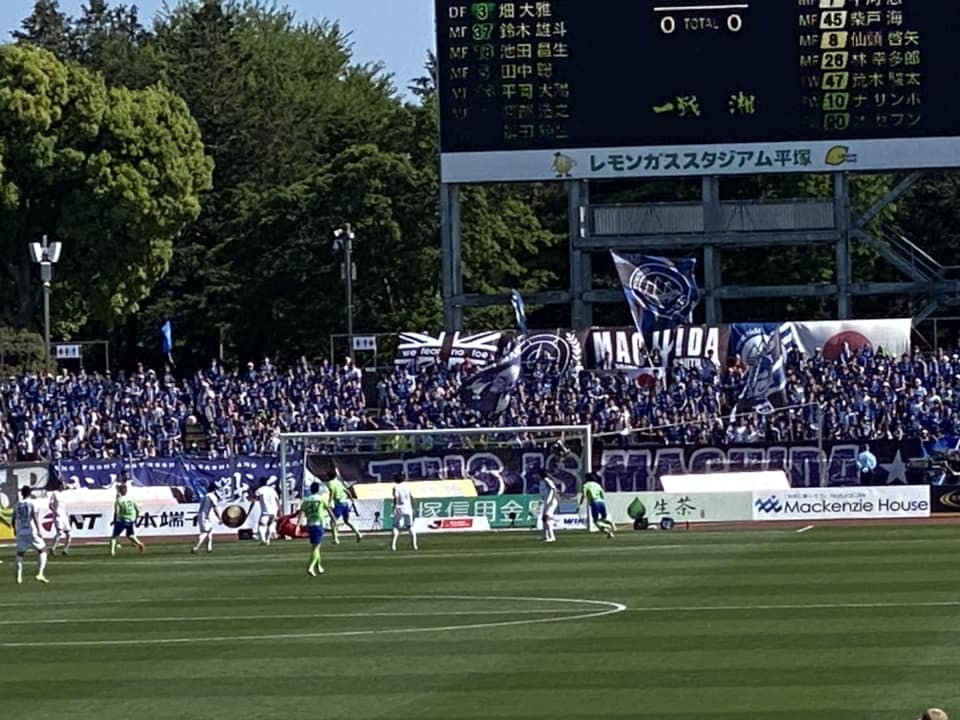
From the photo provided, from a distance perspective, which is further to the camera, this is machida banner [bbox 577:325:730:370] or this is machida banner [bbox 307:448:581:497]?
this is machida banner [bbox 577:325:730:370]

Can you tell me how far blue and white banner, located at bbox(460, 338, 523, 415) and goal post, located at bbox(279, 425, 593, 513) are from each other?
431cm

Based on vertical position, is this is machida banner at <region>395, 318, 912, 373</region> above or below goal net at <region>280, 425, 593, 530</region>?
above

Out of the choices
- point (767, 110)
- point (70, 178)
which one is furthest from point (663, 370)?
point (70, 178)

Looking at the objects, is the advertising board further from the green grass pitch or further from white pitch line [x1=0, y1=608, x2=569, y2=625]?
white pitch line [x1=0, y1=608, x2=569, y2=625]

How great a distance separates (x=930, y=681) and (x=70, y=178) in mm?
58923

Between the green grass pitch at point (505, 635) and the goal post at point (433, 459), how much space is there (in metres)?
10.9

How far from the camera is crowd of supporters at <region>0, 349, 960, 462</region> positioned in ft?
185

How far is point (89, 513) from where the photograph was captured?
52.5 m

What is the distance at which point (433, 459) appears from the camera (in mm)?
54812

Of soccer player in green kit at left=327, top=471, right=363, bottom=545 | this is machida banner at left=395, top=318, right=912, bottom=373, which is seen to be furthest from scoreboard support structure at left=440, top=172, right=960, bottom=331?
soccer player in green kit at left=327, top=471, right=363, bottom=545

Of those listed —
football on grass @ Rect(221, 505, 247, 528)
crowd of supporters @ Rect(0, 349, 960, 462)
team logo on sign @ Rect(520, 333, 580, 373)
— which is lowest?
football on grass @ Rect(221, 505, 247, 528)

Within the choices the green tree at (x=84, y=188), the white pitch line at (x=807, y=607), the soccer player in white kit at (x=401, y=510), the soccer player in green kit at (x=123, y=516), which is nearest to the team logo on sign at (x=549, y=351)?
the soccer player in white kit at (x=401, y=510)

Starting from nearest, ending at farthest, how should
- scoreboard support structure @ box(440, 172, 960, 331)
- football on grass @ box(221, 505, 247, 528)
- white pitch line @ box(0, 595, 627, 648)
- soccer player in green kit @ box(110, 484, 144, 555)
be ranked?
white pitch line @ box(0, 595, 627, 648), soccer player in green kit @ box(110, 484, 144, 555), football on grass @ box(221, 505, 247, 528), scoreboard support structure @ box(440, 172, 960, 331)

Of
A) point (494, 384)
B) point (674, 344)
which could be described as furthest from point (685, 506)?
point (494, 384)
